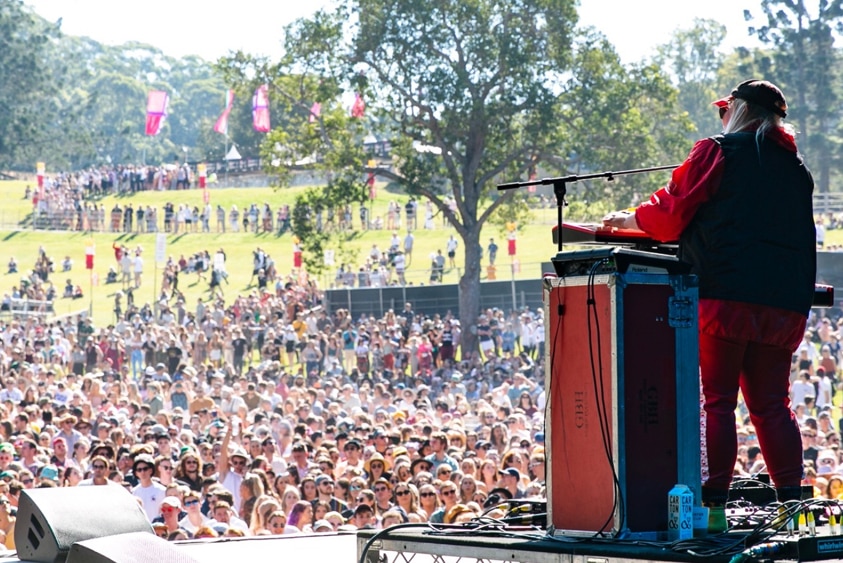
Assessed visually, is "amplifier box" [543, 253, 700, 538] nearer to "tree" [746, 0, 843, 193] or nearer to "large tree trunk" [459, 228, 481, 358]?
"large tree trunk" [459, 228, 481, 358]

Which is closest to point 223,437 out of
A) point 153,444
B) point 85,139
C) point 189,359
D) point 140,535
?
point 153,444

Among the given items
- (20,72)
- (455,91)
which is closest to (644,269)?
(455,91)

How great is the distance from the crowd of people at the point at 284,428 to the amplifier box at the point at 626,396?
9.54 feet

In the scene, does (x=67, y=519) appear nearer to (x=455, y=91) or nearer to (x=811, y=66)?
(x=455, y=91)

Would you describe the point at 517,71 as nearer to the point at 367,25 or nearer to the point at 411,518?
the point at 367,25

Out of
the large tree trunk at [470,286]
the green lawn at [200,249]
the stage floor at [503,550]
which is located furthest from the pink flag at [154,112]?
the stage floor at [503,550]

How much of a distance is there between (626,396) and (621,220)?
0.67 metres

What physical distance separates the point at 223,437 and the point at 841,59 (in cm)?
4875

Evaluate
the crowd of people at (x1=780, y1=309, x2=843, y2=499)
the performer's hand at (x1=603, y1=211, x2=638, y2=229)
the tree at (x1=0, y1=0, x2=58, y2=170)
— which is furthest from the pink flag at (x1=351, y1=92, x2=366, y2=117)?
the tree at (x1=0, y1=0, x2=58, y2=170)

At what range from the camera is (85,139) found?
309 ft

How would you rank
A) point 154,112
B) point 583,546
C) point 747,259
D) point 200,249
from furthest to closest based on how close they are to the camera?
1. point 154,112
2. point 200,249
3. point 747,259
4. point 583,546

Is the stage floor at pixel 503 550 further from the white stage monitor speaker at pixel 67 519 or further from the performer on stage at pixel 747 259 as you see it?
the performer on stage at pixel 747 259

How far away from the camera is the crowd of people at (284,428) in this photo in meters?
9.68

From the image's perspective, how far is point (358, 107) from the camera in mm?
34156
